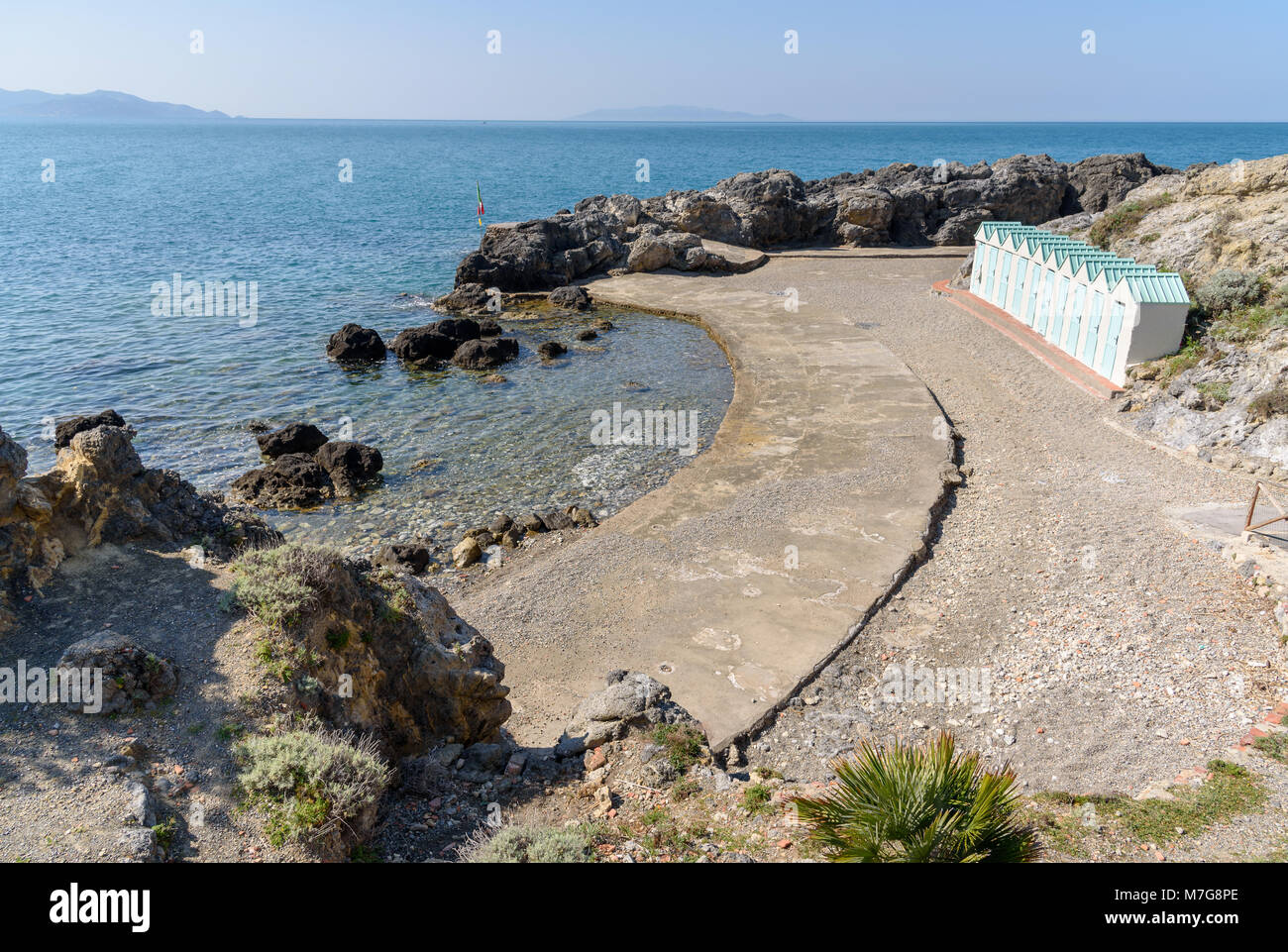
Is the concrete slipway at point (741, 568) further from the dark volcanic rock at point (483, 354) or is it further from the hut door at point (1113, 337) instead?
the dark volcanic rock at point (483, 354)

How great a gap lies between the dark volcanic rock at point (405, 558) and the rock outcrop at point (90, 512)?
467 cm

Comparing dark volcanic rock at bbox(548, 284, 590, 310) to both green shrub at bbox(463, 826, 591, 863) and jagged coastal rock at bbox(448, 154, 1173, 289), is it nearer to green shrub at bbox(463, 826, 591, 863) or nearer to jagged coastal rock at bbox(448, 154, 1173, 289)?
jagged coastal rock at bbox(448, 154, 1173, 289)

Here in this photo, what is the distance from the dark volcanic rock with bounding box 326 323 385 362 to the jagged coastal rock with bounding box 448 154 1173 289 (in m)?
7.97

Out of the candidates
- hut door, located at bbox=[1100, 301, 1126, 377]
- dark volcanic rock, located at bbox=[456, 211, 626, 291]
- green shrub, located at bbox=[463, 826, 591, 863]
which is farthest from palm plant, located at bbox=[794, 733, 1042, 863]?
dark volcanic rock, located at bbox=[456, 211, 626, 291]

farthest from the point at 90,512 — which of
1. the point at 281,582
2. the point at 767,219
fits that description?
the point at 767,219

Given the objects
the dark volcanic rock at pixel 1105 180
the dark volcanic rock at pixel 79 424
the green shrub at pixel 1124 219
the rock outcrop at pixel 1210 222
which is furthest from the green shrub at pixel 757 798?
the dark volcanic rock at pixel 1105 180

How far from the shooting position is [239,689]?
787cm

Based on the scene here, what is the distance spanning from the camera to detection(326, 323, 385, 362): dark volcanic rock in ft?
103

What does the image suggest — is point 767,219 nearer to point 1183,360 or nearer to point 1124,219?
point 1124,219

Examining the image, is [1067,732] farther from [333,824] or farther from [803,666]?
[333,824]

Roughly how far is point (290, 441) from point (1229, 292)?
90.7ft

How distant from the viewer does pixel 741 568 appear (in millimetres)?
15508

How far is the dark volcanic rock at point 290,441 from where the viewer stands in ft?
74.1
